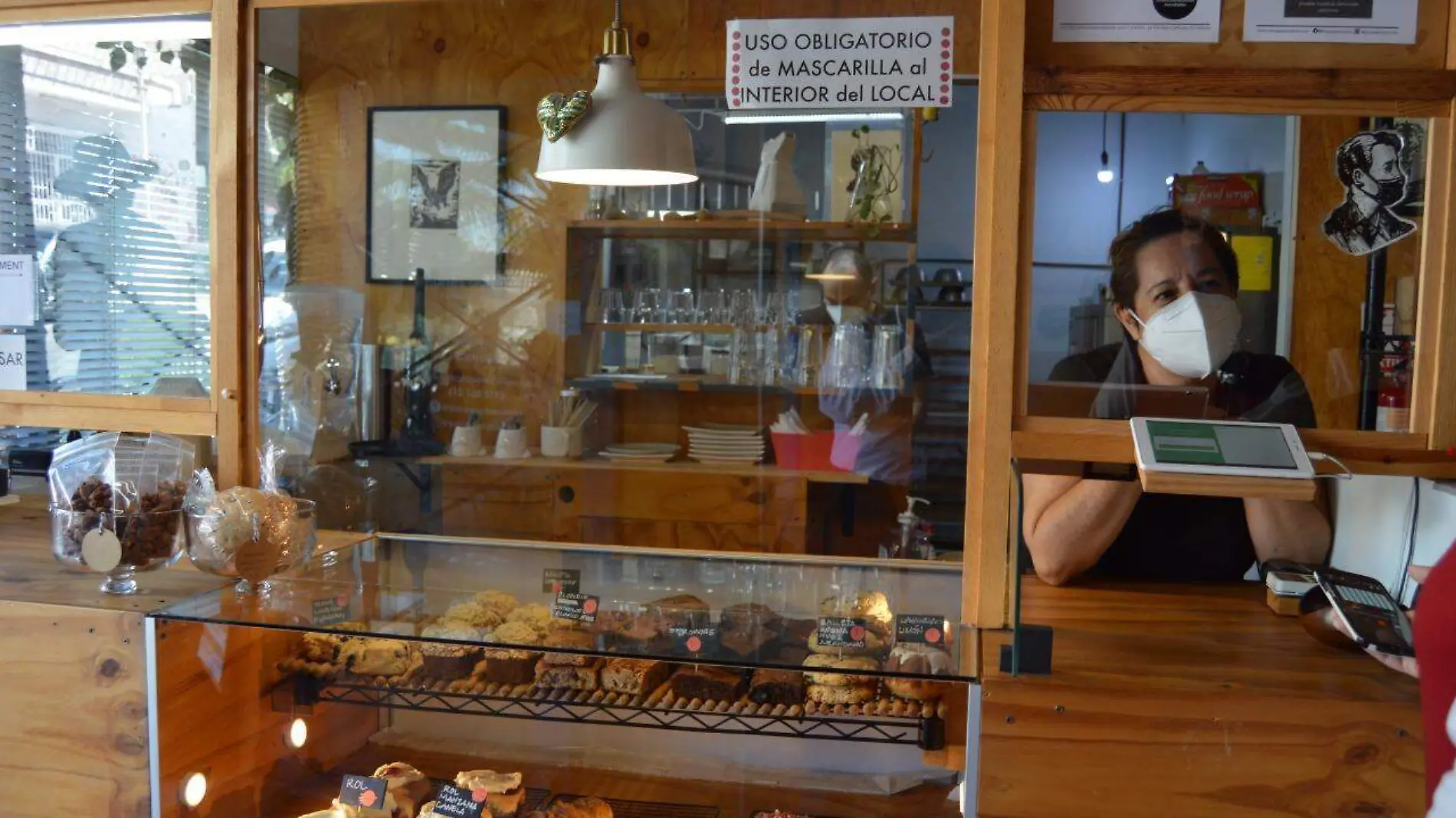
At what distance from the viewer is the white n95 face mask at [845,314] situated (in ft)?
11.5

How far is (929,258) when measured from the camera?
131 inches

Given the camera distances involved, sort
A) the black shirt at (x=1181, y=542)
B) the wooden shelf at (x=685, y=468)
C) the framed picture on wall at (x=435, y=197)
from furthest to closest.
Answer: the framed picture on wall at (x=435, y=197)
the wooden shelf at (x=685, y=468)
the black shirt at (x=1181, y=542)

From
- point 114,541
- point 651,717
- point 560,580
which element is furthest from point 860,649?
point 114,541

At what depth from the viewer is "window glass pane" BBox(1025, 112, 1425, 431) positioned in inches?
56.6

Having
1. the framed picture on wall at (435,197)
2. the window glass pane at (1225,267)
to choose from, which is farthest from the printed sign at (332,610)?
the framed picture on wall at (435,197)

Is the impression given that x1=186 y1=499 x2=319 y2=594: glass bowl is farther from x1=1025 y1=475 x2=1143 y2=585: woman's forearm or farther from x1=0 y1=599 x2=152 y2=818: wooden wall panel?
x1=1025 y1=475 x2=1143 y2=585: woman's forearm

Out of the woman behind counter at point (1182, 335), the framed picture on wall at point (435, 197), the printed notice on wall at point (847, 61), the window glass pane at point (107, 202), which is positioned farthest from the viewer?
the framed picture on wall at point (435, 197)

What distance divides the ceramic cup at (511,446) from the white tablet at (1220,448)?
245 cm

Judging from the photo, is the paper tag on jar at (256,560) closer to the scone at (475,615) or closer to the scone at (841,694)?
the scone at (475,615)

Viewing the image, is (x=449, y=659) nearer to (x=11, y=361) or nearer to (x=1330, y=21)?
(x=11, y=361)

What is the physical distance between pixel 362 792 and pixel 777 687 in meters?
0.61

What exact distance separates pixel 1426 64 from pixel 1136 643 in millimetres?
817

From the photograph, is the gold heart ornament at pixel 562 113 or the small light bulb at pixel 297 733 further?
the gold heart ornament at pixel 562 113

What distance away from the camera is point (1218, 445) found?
4.34 feet
